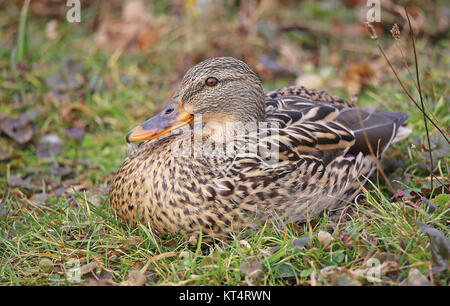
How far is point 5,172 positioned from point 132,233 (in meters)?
1.72

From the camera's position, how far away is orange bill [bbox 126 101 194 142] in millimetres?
3291

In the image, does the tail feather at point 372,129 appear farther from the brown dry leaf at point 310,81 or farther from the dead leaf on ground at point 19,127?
the dead leaf on ground at point 19,127

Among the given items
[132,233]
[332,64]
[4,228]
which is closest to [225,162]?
[132,233]

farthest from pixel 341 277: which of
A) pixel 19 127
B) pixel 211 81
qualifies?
pixel 19 127

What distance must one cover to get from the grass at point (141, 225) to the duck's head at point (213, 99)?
0.71 m

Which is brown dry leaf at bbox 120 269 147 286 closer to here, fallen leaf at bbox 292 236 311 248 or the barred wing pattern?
the barred wing pattern

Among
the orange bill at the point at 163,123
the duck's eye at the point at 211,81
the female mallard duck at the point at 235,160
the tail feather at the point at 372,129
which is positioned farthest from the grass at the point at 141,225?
the duck's eye at the point at 211,81

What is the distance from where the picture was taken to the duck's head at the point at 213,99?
3404 millimetres

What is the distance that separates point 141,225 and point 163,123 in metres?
0.65

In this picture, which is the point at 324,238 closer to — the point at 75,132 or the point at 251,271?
the point at 251,271
